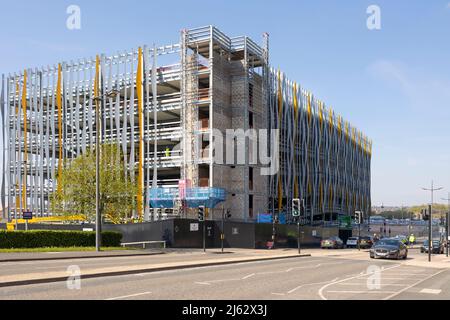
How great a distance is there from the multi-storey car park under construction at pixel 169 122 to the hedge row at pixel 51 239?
47.8 ft

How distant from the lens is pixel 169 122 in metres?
61.7

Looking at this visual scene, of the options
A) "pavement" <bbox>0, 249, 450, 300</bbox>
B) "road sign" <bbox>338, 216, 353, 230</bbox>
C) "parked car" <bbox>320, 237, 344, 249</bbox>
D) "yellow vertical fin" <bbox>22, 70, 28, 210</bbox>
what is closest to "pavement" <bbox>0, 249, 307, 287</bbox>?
"pavement" <bbox>0, 249, 450, 300</bbox>

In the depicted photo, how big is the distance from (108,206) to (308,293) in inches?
1152

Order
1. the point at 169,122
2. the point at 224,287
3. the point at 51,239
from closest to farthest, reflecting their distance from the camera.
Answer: the point at 224,287, the point at 51,239, the point at 169,122

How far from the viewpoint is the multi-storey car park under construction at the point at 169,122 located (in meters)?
54.4

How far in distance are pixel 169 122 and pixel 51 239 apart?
29699 mm

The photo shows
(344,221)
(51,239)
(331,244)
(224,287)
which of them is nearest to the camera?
(224,287)

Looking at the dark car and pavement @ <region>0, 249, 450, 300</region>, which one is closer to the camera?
pavement @ <region>0, 249, 450, 300</region>

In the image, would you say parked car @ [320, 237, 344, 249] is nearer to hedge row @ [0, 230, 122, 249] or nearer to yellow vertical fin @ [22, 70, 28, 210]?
hedge row @ [0, 230, 122, 249]

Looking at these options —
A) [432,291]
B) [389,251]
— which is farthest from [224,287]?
[389,251]

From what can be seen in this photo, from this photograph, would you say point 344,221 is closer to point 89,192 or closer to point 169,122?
point 169,122

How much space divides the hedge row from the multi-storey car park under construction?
574 inches

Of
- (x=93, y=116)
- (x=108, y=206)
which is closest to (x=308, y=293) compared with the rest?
(x=108, y=206)

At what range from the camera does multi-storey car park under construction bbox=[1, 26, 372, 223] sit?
54.4 m
